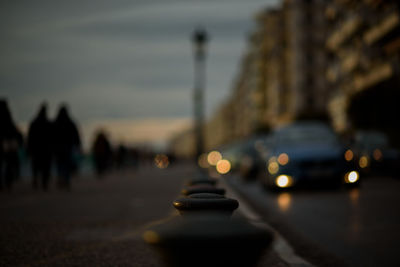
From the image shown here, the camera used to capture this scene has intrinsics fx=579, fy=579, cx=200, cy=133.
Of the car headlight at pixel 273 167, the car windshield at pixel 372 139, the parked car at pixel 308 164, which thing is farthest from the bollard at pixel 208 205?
the car windshield at pixel 372 139

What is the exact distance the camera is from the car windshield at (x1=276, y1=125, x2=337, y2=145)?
15.2m

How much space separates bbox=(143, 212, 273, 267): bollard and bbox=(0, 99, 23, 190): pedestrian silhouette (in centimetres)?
1304

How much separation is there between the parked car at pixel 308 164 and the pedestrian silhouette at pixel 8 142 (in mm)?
6653

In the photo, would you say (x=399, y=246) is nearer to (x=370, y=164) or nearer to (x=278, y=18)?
(x=370, y=164)

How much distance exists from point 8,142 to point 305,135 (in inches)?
315

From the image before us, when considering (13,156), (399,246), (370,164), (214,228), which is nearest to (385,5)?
(370,164)

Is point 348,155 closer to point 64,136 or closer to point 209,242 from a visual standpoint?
point 64,136

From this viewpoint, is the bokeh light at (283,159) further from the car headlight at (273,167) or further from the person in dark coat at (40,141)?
the person in dark coat at (40,141)

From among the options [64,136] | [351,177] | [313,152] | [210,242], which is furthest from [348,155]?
[210,242]

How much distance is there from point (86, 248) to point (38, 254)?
0.53m

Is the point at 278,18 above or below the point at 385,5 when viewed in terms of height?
above

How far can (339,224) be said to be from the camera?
8336 mm

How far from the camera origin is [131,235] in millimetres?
7035

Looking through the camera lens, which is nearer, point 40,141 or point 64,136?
point 40,141
